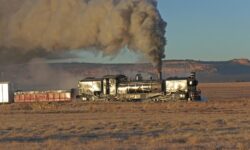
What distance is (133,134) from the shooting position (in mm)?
27516

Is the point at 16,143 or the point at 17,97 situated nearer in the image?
the point at 16,143

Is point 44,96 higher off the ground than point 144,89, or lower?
higher

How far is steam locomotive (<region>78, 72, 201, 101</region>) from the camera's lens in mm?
61125

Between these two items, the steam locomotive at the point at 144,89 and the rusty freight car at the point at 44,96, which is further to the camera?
the rusty freight car at the point at 44,96

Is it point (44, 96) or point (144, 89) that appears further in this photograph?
point (44, 96)

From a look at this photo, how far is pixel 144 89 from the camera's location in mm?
62500

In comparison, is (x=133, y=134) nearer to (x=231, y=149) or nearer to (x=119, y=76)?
(x=231, y=149)

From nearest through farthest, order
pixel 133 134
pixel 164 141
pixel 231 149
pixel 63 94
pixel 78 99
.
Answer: pixel 231 149 < pixel 164 141 < pixel 133 134 < pixel 78 99 < pixel 63 94

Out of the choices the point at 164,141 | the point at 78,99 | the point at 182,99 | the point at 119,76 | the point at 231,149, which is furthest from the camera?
the point at 78,99

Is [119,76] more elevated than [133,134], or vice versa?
[119,76]

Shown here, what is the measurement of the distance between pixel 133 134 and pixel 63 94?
53291mm

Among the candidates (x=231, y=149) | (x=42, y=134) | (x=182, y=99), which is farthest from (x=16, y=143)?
(x=182, y=99)

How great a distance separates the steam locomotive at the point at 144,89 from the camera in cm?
6112

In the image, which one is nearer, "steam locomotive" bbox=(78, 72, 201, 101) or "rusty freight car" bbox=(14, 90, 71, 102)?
"steam locomotive" bbox=(78, 72, 201, 101)
